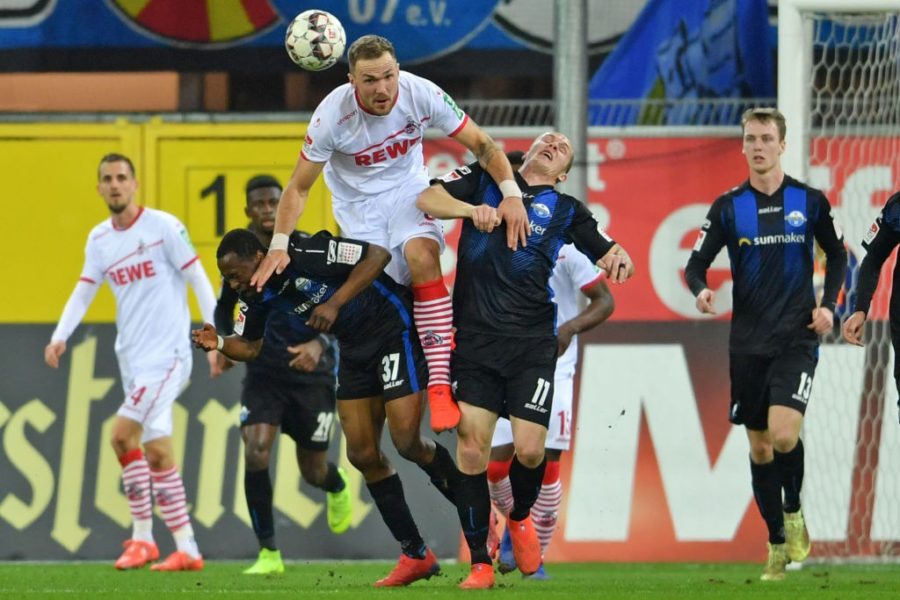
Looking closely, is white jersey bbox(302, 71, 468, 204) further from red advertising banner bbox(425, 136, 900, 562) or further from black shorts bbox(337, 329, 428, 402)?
red advertising banner bbox(425, 136, 900, 562)

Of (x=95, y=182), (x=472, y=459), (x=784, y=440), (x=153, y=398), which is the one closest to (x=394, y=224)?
(x=472, y=459)

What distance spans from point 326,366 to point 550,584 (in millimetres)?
2580

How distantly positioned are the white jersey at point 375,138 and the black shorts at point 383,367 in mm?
693

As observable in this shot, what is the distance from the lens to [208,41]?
12781 millimetres

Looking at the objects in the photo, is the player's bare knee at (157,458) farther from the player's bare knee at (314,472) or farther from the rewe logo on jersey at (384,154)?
the rewe logo on jersey at (384,154)

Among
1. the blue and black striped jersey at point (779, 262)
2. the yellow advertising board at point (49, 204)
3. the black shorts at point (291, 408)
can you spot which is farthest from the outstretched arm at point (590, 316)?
the yellow advertising board at point (49, 204)

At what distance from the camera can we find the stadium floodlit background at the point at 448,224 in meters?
12.2

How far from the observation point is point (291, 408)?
11203mm

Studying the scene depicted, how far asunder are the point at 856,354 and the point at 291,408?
12.2 ft

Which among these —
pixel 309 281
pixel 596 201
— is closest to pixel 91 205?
pixel 596 201

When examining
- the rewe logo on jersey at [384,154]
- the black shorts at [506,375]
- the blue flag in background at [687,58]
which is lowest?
the black shorts at [506,375]

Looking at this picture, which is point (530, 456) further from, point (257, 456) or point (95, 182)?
point (95, 182)

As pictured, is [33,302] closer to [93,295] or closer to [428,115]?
[93,295]

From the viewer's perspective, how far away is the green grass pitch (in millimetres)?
8367
